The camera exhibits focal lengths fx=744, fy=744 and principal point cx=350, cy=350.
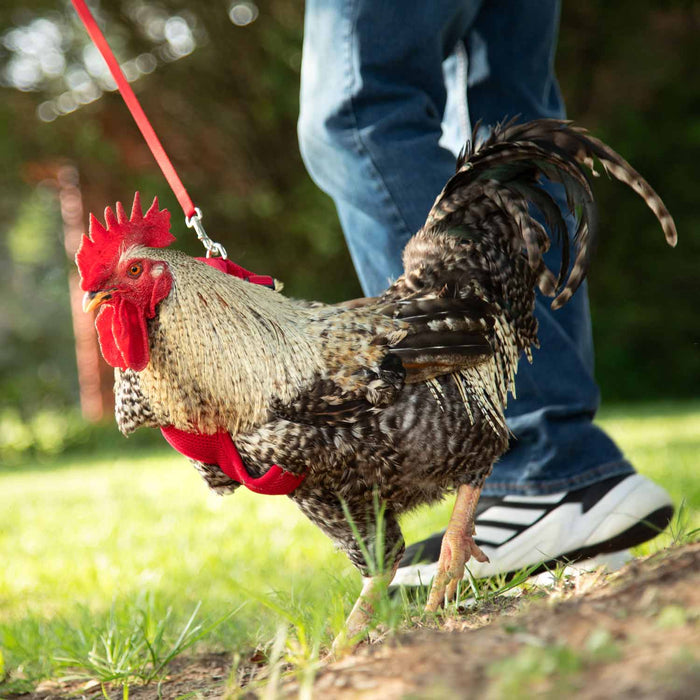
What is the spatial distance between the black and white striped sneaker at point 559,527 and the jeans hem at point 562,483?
0.08ft

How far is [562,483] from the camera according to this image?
2758 mm

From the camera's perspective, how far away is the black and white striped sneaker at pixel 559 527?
251 cm

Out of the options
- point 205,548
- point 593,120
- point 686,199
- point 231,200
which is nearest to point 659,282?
point 686,199

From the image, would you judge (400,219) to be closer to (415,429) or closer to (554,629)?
(415,429)

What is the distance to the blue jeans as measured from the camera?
2.41m

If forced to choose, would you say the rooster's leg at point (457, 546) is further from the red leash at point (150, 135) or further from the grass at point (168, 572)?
the red leash at point (150, 135)

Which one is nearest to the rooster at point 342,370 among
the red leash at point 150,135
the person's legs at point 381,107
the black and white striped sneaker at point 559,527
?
the red leash at point 150,135

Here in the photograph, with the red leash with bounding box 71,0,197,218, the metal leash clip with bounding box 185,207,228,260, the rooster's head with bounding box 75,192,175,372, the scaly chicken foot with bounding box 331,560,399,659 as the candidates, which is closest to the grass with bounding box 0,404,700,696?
the scaly chicken foot with bounding box 331,560,399,659

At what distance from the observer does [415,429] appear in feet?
6.61

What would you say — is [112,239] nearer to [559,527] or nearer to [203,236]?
[203,236]

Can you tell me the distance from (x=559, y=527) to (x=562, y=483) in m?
0.22

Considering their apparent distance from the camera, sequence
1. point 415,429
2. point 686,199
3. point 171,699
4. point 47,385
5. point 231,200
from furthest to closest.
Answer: point 47,385
point 231,200
point 686,199
point 415,429
point 171,699

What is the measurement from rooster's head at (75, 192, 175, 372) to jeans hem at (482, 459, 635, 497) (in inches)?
57.6

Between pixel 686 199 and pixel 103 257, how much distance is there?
13.1 metres
